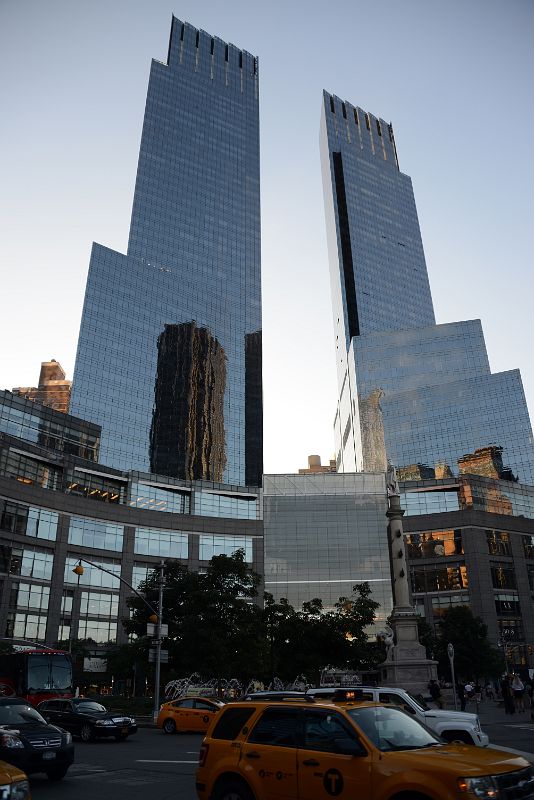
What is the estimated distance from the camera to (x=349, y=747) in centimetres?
794

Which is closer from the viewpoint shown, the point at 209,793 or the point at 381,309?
the point at 209,793

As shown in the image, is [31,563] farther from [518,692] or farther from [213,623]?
[518,692]

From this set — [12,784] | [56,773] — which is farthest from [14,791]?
[56,773]

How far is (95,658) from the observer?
83.2 metres

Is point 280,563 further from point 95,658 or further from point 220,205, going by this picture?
point 220,205

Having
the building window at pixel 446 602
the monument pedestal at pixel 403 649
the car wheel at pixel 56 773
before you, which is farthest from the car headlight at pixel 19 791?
the building window at pixel 446 602

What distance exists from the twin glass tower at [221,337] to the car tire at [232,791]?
383ft

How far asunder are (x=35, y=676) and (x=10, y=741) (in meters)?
19.0

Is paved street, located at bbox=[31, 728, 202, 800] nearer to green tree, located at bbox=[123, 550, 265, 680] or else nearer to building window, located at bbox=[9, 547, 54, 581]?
green tree, located at bbox=[123, 550, 265, 680]

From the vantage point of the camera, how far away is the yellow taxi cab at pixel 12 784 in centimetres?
838

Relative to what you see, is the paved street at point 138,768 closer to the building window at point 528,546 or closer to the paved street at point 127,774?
the paved street at point 127,774

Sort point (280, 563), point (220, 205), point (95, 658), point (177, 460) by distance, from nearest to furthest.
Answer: point (95, 658) < point (280, 563) < point (177, 460) < point (220, 205)

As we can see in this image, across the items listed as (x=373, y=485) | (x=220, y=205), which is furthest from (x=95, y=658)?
(x=220, y=205)

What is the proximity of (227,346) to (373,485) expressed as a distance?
209 ft
